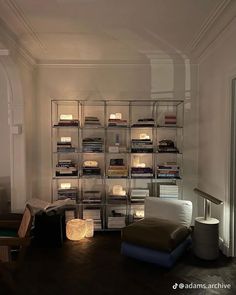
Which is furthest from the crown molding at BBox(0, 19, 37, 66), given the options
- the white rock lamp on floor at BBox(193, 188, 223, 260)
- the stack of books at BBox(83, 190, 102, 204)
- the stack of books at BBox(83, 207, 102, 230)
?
the white rock lamp on floor at BBox(193, 188, 223, 260)

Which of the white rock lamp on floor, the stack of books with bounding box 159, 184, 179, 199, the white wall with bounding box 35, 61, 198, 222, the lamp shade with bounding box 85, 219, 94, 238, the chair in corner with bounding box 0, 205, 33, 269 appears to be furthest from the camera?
the white wall with bounding box 35, 61, 198, 222

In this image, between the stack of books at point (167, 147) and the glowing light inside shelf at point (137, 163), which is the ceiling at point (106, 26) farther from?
the glowing light inside shelf at point (137, 163)

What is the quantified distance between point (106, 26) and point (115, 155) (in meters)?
2.06

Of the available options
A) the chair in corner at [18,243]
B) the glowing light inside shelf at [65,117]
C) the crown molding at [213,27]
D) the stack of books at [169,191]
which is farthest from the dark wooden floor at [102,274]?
the crown molding at [213,27]

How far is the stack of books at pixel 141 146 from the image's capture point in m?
4.17

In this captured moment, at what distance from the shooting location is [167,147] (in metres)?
4.20

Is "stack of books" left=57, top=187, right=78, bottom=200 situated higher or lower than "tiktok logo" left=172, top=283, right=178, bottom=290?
higher

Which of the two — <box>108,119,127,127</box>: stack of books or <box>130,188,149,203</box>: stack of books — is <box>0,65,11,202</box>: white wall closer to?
<box>108,119,127,127</box>: stack of books

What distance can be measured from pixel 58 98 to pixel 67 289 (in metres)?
2.94

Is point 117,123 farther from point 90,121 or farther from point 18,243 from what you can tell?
point 18,243

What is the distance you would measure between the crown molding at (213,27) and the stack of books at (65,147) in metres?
2.31

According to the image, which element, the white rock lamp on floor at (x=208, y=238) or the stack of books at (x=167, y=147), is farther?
the stack of books at (x=167, y=147)

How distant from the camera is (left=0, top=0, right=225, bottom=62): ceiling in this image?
2.70 m

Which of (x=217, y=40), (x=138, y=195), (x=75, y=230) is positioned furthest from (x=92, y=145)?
(x=217, y=40)
